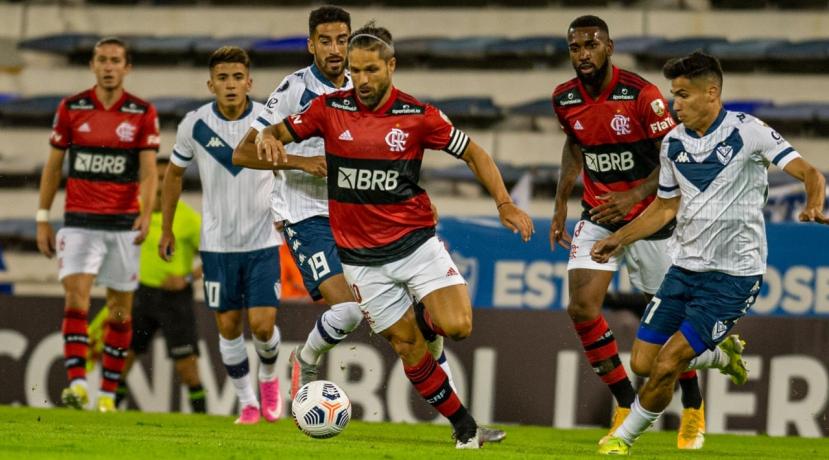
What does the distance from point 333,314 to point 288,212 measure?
28.4 inches

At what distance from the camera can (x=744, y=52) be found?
595 inches

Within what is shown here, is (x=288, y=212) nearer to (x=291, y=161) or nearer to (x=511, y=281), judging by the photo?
(x=291, y=161)

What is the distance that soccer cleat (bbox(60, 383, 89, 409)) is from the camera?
10406 millimetres

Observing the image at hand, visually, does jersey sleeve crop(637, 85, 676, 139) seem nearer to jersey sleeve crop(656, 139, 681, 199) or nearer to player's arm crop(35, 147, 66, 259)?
jersey sleeve crop(656, 139, 681, 199)

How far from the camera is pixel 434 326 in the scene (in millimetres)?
7656

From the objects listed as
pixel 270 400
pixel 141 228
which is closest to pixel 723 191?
pixel 270 400

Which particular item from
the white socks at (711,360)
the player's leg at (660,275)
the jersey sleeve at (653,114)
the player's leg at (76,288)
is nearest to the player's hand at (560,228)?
the player's leg at (660,275)

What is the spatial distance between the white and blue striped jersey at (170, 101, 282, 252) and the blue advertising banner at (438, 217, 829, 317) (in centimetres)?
290

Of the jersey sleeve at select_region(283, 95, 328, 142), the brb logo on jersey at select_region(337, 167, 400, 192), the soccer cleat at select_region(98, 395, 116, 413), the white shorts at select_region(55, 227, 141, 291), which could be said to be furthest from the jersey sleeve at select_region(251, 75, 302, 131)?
the soccer cleat at select_region(98, 395, 116, 413)

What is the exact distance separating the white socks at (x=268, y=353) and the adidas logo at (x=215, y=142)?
4.20 feet

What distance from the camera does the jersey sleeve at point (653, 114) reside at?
837cm

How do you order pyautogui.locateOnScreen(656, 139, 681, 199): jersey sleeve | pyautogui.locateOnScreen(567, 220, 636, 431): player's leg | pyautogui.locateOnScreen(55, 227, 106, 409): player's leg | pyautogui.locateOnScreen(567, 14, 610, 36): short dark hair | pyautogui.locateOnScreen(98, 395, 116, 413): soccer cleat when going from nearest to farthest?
pyautogui.locateOnScreen(656, 139, 681, 199): jersey sleeve
pyautogui.locateOnScreen(567, 14, 610, 36): short dark hair
pyautogui.locateOnScreen(567, 220, 636, 431): player's leg
pyautogui.locateOnScreen(55, 227, 106, 409): player's leg
pyautogui.locateOnScreen(98, 395, 116, 413): soccer cleat

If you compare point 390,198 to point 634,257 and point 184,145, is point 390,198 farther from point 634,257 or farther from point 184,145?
point 184,145

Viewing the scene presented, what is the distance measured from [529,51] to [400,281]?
28.5ft
